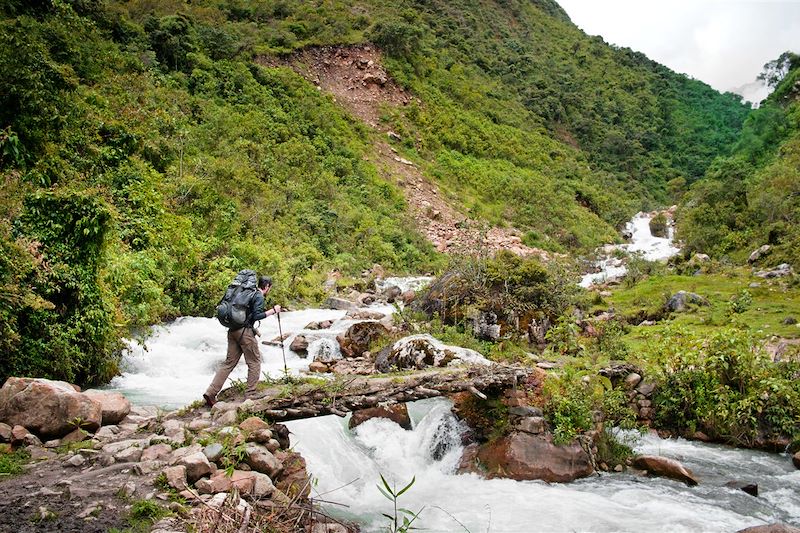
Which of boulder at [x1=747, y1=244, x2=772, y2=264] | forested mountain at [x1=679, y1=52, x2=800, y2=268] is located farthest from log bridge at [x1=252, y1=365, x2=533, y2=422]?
boulder at [x1=747, y1=244, x2=772, y2=264]

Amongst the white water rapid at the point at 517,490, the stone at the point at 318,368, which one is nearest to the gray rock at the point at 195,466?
the white water rapid at the point at 517,490

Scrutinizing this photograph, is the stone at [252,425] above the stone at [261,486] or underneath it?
above

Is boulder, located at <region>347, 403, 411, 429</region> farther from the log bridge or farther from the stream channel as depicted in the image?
the log bridge

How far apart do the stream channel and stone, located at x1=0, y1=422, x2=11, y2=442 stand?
10.7 ft

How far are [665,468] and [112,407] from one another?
322 inches

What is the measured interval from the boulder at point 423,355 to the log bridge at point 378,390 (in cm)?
124

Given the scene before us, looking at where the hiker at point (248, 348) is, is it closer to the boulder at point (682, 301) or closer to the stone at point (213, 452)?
the stone at point (213, 452)

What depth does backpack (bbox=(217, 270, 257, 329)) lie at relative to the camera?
23.4 feet

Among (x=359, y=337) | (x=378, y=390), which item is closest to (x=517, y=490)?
(x=378, y=390)

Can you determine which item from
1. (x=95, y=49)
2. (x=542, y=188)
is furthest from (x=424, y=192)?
(x=95, y=49)

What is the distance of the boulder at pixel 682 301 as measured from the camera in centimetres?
1770

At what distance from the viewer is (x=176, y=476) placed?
4828 mm

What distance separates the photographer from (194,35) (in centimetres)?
3381

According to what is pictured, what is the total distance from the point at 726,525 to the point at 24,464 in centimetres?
811
